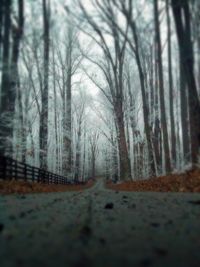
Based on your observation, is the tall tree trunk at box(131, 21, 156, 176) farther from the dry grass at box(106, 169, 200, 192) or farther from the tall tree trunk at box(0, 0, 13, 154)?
the tall tree trunk at box(0, 0, 13, 154)

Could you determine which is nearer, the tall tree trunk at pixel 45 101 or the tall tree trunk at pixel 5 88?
the tall tree trunk at pixel 5 88

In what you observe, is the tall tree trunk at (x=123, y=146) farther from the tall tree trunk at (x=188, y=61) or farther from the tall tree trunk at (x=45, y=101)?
the tall tree trunk at (x=188, y=61)

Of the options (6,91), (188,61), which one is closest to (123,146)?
(6,91)

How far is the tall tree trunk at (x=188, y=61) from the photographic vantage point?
10543mm

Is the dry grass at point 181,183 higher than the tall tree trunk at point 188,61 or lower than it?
lower

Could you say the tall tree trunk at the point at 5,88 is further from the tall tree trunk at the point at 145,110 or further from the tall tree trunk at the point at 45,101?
the tall tree trunk at the point at 145,110

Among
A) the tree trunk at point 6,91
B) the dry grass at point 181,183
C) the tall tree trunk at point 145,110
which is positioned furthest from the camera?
the tall tree trunk at point 145,110

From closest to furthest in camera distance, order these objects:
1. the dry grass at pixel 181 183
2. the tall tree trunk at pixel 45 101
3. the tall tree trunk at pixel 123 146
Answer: the dry grass at pixel 181 183 < the tall tree trunk at pixel 45 101 < the tall tree trunk at pixel 123 146

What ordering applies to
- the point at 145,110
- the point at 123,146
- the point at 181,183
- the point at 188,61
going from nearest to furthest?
the point at 181,183 < the point at 188,61 < the point at 145,110 < the point at 123,146

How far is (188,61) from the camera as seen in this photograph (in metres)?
11.1

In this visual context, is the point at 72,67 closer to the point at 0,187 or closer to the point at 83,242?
the point at 0,187

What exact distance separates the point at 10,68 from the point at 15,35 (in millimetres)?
1977

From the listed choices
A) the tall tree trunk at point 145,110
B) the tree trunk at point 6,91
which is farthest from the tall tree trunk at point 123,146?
the tree trunk at point 6,91

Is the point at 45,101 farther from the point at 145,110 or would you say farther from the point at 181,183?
the point at 181,183
